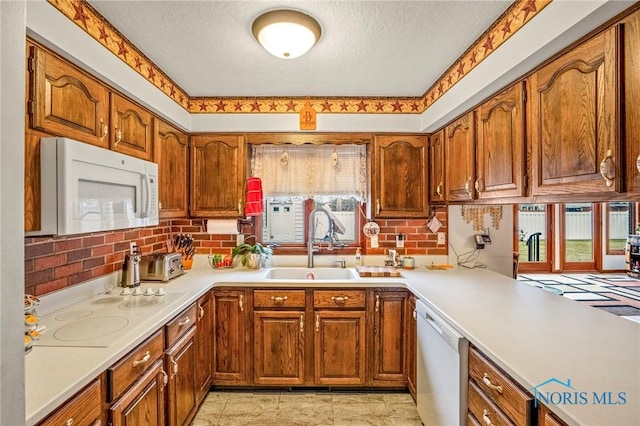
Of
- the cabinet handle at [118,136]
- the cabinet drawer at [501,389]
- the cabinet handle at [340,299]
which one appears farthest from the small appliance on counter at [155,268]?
the cabinet drawer at [501,389]

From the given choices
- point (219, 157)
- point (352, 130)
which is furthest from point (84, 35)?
point (352, 130)

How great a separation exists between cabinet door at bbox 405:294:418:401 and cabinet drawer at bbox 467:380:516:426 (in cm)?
77

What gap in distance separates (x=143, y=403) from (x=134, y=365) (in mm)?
223

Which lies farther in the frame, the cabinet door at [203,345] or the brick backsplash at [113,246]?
the cabinet door at [203,345]

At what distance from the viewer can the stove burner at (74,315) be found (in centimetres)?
158

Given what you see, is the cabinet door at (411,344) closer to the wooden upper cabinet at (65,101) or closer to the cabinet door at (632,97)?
→ the cabinet door at (632,97)

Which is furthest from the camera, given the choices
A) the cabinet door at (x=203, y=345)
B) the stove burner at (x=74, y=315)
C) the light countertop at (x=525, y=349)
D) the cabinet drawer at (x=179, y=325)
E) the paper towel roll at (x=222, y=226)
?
the paper towel roll at (x=222, y=226)

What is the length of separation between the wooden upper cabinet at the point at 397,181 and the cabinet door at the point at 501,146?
69cm

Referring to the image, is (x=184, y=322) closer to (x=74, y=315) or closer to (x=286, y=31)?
(x=74, y=315)

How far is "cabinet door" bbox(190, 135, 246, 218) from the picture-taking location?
275 cm

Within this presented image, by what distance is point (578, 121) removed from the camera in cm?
126

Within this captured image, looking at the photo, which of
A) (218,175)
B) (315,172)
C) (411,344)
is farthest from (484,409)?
(218,175)

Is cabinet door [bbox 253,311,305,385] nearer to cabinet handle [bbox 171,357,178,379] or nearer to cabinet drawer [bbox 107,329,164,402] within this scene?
cabinet handle [bbox 171,357,178,379]

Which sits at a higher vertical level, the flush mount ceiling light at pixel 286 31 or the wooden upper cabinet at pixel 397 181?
the flush mount ceiling light at pixel 286 31
